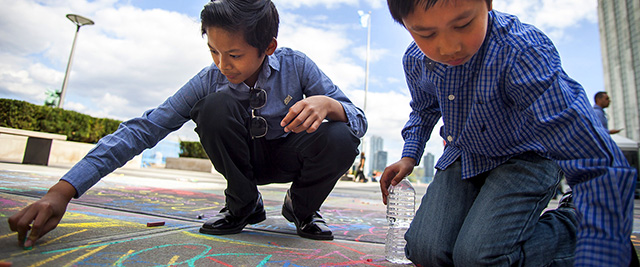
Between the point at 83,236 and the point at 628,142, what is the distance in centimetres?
1044

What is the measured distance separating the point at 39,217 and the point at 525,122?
1.71 metres

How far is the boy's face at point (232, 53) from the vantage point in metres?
1.71

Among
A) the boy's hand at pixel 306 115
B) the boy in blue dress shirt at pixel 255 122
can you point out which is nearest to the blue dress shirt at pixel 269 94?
the boy in blue dress shirt at pixel 255 122

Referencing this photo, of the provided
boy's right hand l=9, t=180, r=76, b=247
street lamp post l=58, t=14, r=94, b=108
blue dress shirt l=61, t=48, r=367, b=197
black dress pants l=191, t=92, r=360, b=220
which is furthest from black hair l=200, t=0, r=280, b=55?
street lamp post l=58, t=14, r=94, b=108

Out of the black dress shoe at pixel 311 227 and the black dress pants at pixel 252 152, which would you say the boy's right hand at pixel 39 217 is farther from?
the black dress shoe at pixel 311 227

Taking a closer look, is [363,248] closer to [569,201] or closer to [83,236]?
[569,201]

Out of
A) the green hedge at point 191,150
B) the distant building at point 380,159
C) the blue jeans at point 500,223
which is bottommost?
the blue jeans at point 500,223

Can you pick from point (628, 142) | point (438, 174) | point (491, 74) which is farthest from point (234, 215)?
point (628, 142)

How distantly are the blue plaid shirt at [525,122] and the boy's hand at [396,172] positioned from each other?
5 centimetres

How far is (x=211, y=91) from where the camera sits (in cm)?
206

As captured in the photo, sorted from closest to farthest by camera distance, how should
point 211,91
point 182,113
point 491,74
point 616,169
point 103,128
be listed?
point 616,169 < point 491,74 < point 182,113 < point 211,91 < point 103,128

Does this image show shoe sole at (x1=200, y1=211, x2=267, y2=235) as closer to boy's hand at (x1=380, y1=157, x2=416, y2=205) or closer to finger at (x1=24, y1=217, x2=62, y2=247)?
finger at (x1=24, y1=217, x2=62, y2=247)

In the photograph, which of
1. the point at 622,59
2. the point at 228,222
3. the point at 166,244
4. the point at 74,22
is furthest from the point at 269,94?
the point at 622,59

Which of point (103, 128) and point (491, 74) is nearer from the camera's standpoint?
point (491, 74)
